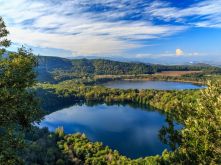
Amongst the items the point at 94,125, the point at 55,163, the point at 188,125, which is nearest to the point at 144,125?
the point at 94,125

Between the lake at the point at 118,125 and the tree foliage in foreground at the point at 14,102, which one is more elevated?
the tree foliage in foreground at the point at 14,102

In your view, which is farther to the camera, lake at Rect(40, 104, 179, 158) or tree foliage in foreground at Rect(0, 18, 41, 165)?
lake at Rect(40, 104, 179, 158)

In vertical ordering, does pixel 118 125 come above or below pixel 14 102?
below

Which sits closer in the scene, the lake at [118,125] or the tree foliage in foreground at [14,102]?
the tree foliage in foreground at [14,102]

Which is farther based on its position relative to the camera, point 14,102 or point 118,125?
point 118,125

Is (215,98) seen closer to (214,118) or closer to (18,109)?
(214,118)

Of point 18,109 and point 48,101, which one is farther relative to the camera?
point 48,101

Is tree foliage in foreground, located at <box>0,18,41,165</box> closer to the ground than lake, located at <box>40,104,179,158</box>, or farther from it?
farther from it

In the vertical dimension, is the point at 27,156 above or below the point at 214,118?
below
